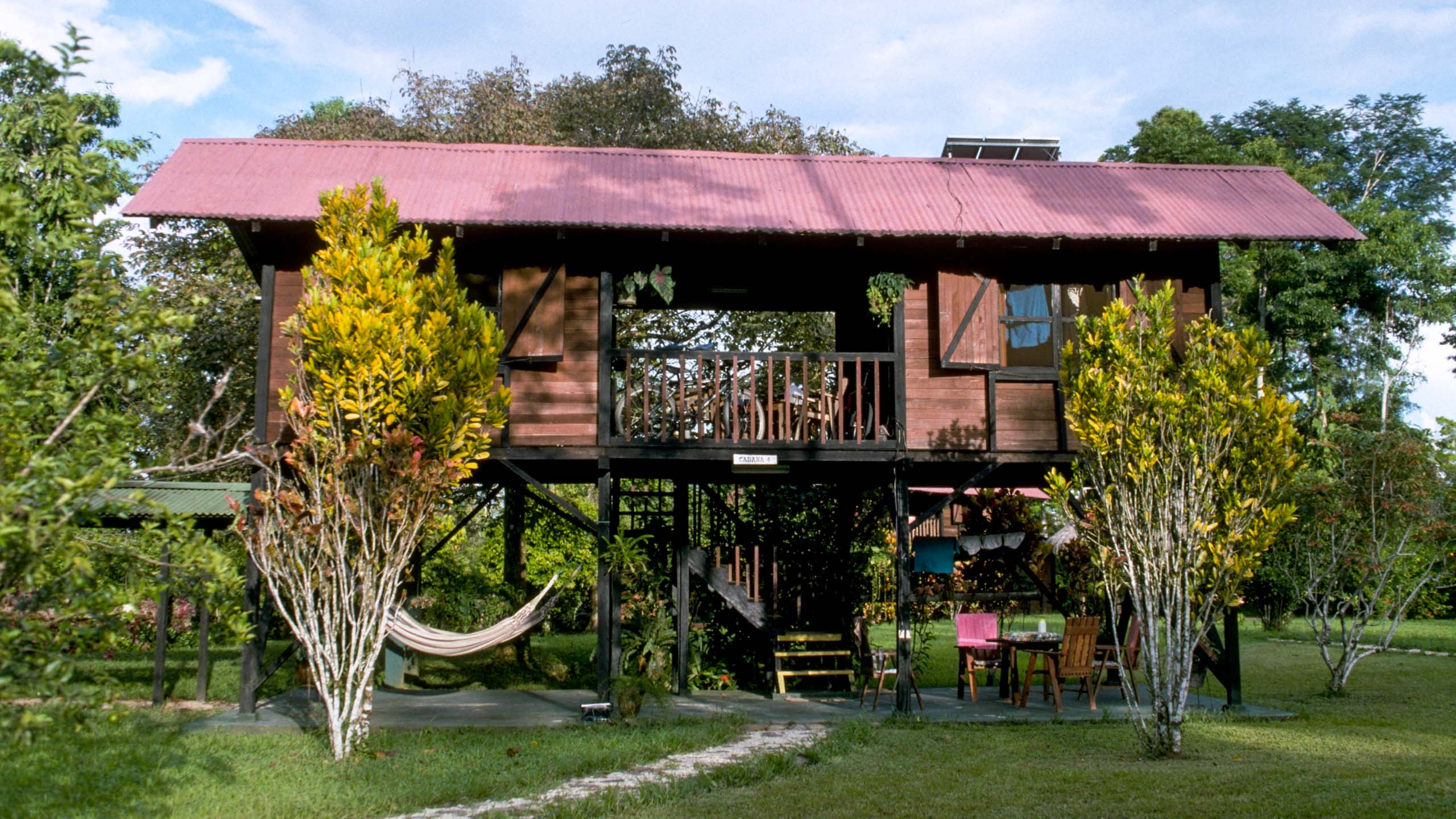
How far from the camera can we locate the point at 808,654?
38.2 ft

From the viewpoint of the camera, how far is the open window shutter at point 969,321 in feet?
35.1

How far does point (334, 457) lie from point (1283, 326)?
24212mm

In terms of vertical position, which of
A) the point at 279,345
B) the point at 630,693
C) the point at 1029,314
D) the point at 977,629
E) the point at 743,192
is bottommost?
the point at 630,693

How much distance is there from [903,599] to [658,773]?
368 cm

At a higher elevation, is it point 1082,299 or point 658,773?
point 1082,299

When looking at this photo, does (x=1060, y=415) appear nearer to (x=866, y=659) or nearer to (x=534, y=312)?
(x=866, y=659)

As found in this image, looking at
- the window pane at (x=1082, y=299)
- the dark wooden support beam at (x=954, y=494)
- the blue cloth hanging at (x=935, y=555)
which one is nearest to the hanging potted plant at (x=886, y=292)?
the window pane at (x=1082, y=299)

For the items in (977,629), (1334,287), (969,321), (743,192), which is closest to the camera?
(969,321)

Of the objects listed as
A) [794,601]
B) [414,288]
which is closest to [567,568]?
[794,601]

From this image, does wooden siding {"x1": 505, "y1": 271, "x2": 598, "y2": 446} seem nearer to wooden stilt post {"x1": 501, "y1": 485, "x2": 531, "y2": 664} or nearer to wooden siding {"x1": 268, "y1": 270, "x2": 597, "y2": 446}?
wooden siding {"x1": 268, "y1": 270, "x2": 597, "y2": 446}

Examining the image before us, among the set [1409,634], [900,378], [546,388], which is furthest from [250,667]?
[1409,634]

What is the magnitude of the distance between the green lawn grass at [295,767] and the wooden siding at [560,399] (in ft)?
8.58

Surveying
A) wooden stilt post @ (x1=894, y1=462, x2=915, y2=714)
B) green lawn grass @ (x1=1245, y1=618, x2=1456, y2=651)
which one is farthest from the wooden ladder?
green lawn grass @ (x1=1245, y1=618, x2=1456, y2=651)

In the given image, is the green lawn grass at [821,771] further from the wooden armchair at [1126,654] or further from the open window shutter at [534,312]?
the open window shutter at [534,312]
